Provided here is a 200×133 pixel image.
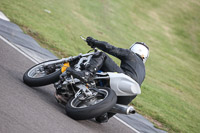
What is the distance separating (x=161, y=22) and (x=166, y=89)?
17681 mm

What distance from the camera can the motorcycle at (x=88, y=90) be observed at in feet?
16.3

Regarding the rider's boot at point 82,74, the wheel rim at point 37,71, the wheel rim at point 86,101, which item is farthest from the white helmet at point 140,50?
the wheel rim at point 37,71

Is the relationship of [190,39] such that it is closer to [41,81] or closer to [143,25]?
[143,25]

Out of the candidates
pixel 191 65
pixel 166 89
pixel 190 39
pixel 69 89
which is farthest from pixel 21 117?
pixel 190 39

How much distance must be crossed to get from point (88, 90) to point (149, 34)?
20393 mm

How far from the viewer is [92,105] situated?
4941 mm

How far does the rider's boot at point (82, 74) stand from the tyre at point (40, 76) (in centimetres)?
47

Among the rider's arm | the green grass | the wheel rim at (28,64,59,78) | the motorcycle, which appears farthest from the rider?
the green grass

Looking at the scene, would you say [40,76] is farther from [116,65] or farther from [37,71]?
[116,65]

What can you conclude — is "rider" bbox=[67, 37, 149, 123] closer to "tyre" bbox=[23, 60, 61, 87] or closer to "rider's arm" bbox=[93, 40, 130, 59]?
"rider's arm" bbox=[93, 40, 130, 59]

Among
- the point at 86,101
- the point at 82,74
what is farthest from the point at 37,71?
the point at 86,101

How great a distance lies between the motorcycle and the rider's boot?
3.8 inches

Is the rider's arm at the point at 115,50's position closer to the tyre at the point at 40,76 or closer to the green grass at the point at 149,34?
the tyre at the point at 40,76

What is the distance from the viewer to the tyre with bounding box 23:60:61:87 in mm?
5872
